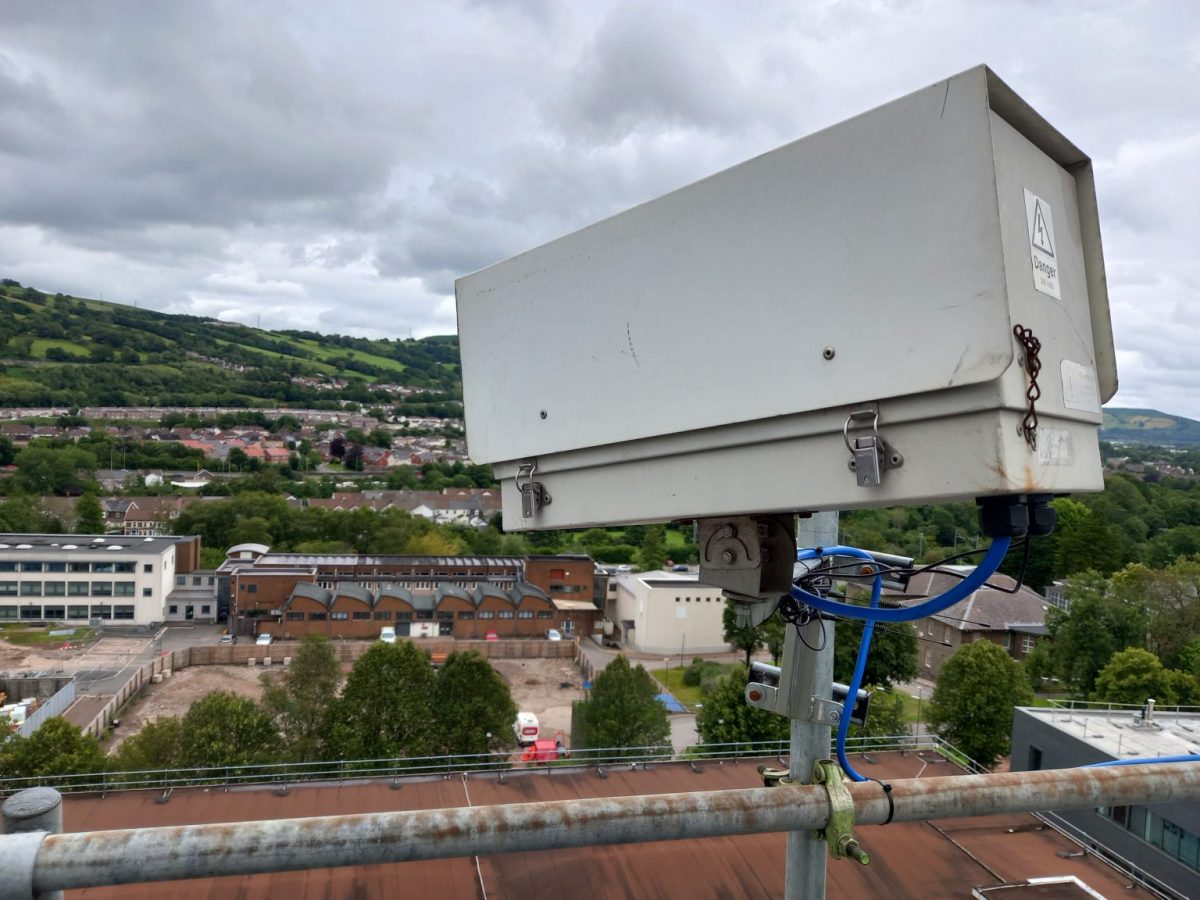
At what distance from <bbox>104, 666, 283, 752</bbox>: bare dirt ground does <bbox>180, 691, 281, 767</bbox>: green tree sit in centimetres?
742

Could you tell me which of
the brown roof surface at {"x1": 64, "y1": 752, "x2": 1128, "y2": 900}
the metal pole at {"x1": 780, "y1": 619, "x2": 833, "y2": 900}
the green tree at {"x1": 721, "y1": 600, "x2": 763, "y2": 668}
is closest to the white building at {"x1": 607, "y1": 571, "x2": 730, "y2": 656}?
the green tree at {"x1": 721, "y1": 600, "x2": 763, "y2": 668}

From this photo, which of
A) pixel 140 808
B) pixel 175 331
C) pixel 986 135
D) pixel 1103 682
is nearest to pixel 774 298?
pixel 986 135

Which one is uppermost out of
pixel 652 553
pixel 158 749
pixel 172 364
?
pixel 172 364

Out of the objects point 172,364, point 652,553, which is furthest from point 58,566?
point 172,364

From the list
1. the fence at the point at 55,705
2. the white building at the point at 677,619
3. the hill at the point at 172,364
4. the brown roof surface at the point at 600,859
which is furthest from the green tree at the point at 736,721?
the hill at the point at 172,364

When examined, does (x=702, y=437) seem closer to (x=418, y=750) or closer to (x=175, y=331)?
(x=418, y=750)

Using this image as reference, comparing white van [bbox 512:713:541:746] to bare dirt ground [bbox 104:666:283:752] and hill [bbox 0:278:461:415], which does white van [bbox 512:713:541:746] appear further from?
hill [bbox 0:278:461:415]

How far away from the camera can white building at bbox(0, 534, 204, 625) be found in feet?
91.3

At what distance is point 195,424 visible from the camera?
271 feet

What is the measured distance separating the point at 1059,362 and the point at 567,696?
22.7 meters

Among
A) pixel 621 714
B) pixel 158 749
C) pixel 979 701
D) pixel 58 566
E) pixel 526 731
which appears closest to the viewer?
pixel 158 749

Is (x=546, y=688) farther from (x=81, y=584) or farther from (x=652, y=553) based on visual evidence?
(x=81, y=584)

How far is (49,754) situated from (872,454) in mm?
14062

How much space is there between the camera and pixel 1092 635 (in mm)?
20406
